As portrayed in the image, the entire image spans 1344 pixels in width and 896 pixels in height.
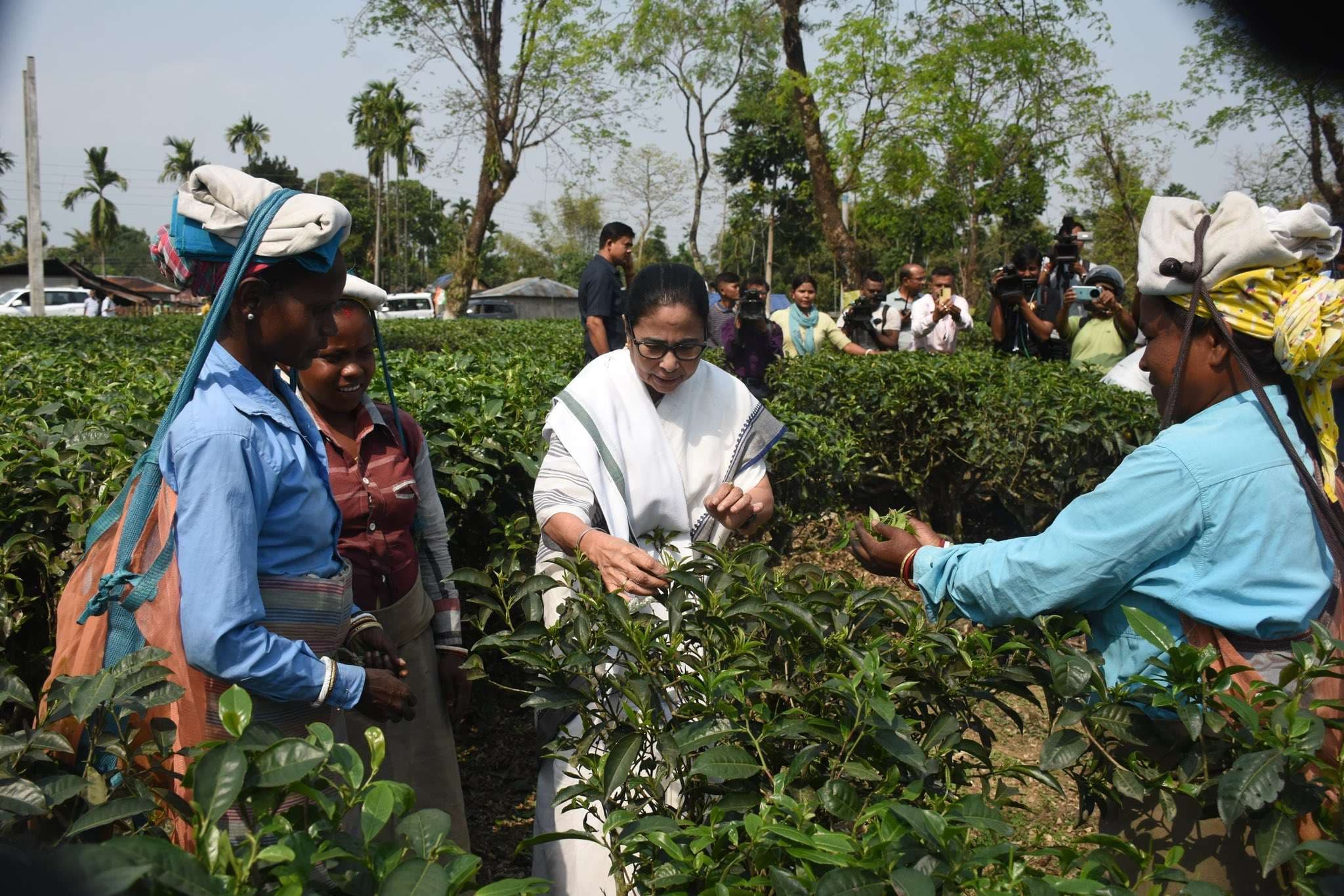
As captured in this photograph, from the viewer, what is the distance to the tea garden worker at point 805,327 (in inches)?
341

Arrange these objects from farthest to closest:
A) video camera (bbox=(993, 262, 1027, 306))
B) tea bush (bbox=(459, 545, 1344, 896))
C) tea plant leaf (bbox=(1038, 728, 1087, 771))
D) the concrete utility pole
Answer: the concrete utility pole
video camera (bbox=(993, 262, 1027, 306))
tea plant leaf (bbox=(1038, 728, 1087, 771))
tea bush (bbox=(459, 545, 1344, 896))

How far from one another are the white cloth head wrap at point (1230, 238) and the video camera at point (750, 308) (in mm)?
6145

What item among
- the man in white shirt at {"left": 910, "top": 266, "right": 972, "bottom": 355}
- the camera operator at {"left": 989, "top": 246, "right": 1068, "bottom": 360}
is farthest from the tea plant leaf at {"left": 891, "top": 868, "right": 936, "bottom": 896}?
the man in white shirt at {"left": 910, "top": 266, "right": 972, "bottom": 355}

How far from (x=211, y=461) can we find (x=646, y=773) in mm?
873

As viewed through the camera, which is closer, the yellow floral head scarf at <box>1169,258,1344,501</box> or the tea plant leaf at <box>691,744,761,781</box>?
the tea plant leaf at <box>691,744,761,781</box>

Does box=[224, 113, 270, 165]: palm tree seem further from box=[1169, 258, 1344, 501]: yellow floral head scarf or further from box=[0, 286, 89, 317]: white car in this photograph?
box=[1169, 258, 1344, 501]: yellow floral head scarf

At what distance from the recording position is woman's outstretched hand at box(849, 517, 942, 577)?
2031 mm

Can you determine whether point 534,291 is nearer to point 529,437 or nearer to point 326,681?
point 529,437

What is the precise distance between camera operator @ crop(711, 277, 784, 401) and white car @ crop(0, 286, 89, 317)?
78.4 feet

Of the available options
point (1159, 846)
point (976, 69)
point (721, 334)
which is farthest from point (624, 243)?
point (976, 69)

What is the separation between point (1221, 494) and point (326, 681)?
156 centimetres

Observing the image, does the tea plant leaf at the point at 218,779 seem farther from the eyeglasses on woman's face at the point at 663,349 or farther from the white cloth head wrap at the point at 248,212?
the eyeglasses on woman's face at the point at 663,349

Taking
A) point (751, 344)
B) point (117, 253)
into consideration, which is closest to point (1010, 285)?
point (751, 344)

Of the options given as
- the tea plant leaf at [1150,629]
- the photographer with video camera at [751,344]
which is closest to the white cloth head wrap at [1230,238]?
the tea plant leaf at [1150,629]
